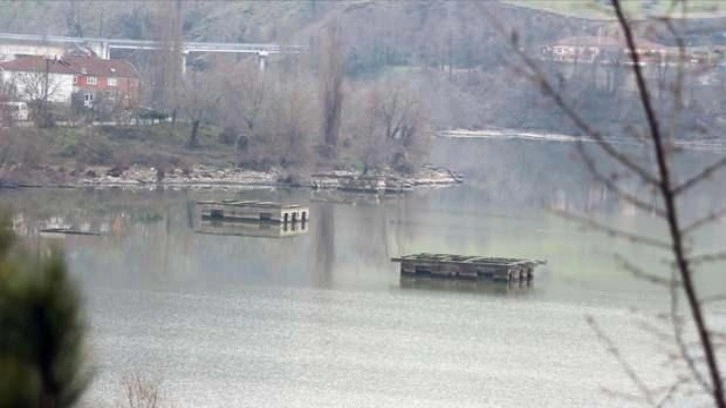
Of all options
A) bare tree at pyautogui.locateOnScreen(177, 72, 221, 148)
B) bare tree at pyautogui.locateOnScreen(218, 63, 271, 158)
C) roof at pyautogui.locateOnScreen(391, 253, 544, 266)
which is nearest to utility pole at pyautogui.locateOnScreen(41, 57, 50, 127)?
bare tree at pyautogui.locateOnScreen(177, 72, 221, 148)

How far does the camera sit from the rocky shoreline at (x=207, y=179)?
2505 cm

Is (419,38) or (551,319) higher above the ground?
(419,38)

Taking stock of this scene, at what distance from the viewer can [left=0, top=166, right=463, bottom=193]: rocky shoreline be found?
82.2ft

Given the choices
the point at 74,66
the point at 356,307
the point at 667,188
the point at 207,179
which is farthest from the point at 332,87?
the point at 667,188

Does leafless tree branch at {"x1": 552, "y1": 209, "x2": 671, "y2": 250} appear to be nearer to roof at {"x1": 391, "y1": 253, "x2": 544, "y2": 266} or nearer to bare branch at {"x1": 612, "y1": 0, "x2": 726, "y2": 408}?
bare branch at {"x1": 612, "y1": 0, "x2": 726, "y2": 408}

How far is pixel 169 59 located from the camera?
3241 cm

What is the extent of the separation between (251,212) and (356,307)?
732cm

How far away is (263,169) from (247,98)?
312cm

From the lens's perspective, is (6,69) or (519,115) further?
(519,115)

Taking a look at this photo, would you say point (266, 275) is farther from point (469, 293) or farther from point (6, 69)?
point (6, 69)

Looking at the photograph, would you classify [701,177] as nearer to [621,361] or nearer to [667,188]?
[667,188]

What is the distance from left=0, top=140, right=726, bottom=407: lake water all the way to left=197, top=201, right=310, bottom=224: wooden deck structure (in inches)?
13.5

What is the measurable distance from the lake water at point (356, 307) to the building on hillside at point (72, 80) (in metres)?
7.28

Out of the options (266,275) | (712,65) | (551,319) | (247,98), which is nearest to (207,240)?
(266,275)
